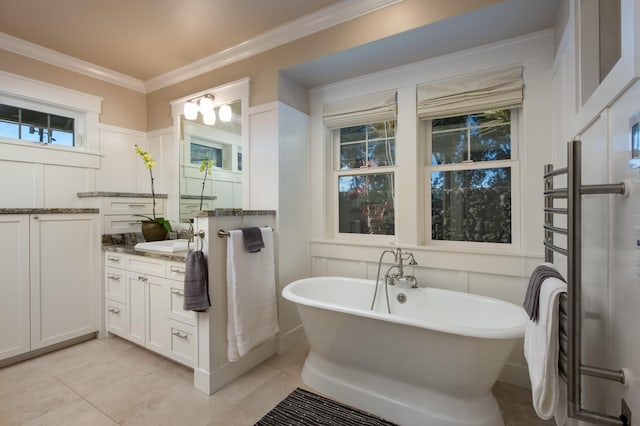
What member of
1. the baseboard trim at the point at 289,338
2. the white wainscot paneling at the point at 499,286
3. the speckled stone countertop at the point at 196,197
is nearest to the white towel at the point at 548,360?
the white wainscot paneling at the point at 499,286

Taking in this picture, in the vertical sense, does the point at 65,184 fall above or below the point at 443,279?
above

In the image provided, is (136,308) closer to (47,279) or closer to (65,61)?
(47,279)

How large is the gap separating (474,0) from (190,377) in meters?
3.16

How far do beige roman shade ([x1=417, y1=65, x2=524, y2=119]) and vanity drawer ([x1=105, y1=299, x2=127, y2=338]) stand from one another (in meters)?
3.12

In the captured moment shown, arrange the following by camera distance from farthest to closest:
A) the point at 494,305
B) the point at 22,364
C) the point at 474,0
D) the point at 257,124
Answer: the point at 257,124 < the point at 22,364 < the point at 494,305 < the point at 474,0

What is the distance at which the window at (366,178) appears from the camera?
2.71 meters

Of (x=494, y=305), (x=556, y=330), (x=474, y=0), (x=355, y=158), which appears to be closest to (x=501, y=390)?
(x=494, y=305)

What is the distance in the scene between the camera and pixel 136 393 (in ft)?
6.52

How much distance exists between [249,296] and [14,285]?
1957 mm

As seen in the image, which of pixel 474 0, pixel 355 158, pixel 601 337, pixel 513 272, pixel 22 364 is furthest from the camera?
pixel 355 158

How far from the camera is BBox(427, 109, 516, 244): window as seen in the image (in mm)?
2248

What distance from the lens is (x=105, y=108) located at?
314 centimetres

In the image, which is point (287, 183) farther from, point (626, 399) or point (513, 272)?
point (626, 399)


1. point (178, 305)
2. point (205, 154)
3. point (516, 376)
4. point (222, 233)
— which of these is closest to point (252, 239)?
point (222, 233)
